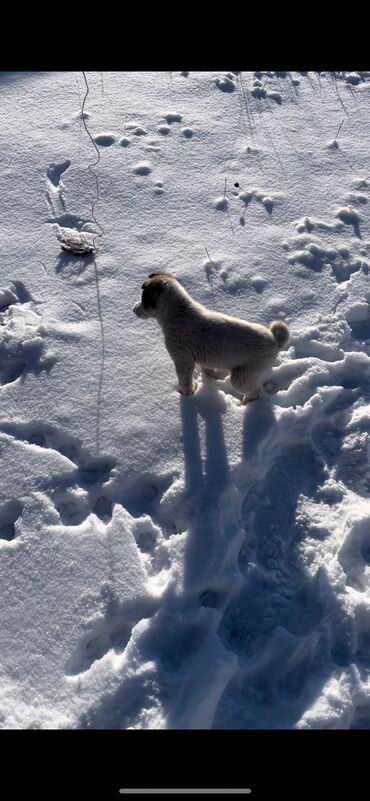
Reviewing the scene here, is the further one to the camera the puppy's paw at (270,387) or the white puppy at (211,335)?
the puppy's paw at (270,387)

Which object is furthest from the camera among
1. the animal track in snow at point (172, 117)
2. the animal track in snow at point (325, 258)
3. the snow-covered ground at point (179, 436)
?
the animal track in snow at point (172, 117)

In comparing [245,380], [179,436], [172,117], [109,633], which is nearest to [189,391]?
[179,436]

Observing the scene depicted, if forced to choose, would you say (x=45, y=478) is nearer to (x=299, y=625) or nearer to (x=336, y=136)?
(x=299, y=625)

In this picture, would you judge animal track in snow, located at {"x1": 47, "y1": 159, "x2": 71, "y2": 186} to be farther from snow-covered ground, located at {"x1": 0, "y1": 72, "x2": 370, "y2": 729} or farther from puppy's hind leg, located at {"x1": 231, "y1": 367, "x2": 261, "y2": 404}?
puppy's hind leg, located at {"x1": 231, "y1": 367, "x2": 261, "y2": 404}

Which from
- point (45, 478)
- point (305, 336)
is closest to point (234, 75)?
point (305, 336)

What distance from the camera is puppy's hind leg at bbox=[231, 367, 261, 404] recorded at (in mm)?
3492

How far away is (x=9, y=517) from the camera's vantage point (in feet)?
10.8

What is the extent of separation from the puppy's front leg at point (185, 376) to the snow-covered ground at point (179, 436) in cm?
9

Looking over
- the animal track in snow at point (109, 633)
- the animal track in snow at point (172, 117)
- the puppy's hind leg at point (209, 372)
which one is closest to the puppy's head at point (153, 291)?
the puppy's hind leg at point (209, 372)

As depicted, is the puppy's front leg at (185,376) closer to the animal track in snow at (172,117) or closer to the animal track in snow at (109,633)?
the animal track in snow at (109,633)

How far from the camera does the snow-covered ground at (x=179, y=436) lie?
278cm

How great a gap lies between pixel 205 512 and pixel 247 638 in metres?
0.75

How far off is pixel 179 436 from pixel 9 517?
3.94 feet

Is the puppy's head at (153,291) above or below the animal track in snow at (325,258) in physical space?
above
